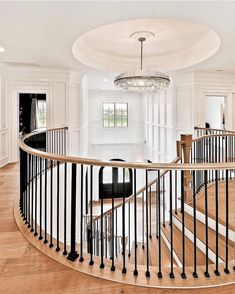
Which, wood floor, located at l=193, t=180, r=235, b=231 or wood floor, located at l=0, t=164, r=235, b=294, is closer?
wood floor, located at l=0, t=164, r=235, b=294

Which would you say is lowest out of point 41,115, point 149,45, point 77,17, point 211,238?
point 211,238

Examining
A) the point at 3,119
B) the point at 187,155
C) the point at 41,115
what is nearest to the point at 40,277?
the point at 187,155

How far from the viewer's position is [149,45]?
18.6ft

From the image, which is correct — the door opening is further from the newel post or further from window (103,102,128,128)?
the newel post

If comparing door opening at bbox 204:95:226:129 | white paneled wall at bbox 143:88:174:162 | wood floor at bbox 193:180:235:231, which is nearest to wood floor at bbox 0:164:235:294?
wood floor at bbox 193:180:235:231

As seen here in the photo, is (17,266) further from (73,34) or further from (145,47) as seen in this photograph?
(145,47)

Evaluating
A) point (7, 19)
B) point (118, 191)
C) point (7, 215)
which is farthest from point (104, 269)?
point (118, 191)

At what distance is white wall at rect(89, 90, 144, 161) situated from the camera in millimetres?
11602

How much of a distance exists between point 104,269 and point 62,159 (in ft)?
3.53

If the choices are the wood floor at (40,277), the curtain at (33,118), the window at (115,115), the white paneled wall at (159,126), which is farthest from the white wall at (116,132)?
the wood floor at (40,277)

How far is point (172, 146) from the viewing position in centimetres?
803

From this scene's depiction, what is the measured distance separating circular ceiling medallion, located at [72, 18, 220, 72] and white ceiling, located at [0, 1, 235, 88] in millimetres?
611

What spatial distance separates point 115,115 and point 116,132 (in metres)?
0.90

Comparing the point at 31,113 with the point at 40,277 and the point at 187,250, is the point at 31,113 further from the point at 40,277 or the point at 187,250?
the point at 40,277
